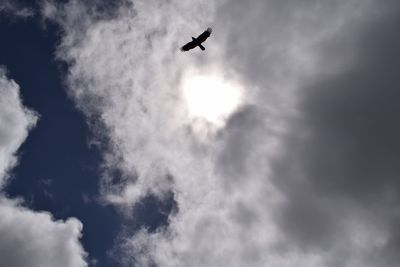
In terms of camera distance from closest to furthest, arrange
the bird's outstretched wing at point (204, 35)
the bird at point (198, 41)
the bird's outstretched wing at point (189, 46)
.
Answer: the bird's outstretched wing at point (204, 35) < the bird at point (198, 41) < the bird's outstretched wing at point (189, 46)

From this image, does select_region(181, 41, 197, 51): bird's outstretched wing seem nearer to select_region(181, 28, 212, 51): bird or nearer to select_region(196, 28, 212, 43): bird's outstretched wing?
select_region(181, 28, 212, 51): bird

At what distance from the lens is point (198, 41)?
226 ft

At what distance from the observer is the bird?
2670 inches

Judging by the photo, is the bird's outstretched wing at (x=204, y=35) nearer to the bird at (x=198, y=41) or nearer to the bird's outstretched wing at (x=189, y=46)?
the bird at (x=198, y=41)

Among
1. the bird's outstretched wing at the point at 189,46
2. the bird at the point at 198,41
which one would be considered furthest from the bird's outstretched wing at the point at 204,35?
the bird's outstretched wing at the point at 189,46

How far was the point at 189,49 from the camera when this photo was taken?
6975 cm

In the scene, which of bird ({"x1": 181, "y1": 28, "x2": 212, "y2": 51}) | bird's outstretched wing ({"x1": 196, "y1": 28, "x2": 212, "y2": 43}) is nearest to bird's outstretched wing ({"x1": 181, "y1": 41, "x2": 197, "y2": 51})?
bird ({"x1": 181, "y1": 28, "x2": 212, "y2": 51})

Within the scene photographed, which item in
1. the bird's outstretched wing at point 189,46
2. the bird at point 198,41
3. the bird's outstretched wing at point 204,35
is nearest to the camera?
the bird's outstretched wing at point 204,35

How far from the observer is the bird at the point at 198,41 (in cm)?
6782

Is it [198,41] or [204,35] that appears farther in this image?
[198,41]

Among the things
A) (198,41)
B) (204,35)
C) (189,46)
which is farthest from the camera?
(189,46)

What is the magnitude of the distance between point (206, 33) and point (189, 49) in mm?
3643

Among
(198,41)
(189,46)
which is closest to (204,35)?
(198,41)

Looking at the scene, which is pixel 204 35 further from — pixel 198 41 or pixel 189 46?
pixel 189 46
